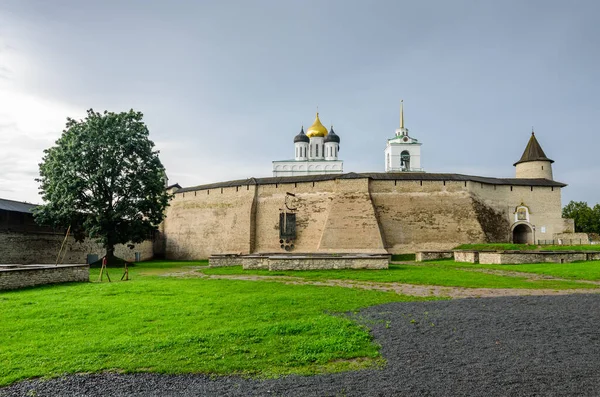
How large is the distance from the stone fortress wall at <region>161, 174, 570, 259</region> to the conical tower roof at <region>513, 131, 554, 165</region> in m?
3.45

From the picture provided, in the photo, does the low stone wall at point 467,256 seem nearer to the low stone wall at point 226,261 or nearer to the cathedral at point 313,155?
the low stone wall at point 226,261

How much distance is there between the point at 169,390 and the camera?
4.08 meters

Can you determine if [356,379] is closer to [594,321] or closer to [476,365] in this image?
[476,365]

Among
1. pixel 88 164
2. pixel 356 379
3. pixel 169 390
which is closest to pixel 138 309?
pixel 169 390

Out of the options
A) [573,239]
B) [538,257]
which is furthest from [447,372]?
[573,239]

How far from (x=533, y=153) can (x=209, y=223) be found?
27.7 meters

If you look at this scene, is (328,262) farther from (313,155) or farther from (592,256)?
(313,155)

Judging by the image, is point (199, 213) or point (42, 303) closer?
point (42, 303)

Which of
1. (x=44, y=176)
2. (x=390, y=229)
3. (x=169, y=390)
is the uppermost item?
(x=44, y=176)

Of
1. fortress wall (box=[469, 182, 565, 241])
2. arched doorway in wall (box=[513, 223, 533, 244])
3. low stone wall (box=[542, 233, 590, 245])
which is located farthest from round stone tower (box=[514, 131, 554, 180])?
low stone wall (box=[542, 233, 590, 245])

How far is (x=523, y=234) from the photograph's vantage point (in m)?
31.7

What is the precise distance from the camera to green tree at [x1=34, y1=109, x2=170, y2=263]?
74.4 ft

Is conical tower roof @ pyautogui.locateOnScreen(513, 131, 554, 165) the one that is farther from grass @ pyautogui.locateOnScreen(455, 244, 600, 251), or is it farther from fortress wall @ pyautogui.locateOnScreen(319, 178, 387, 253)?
fortress wall @ pyautogui.locateOnScreen(319, 178, 387, 253)

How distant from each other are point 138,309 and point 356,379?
523 cm
